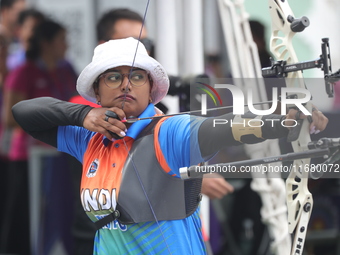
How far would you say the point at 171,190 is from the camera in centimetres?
257

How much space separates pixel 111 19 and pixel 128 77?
1.32 m

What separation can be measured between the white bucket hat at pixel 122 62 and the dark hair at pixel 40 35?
8.89 ft

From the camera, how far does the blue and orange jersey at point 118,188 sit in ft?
8.27

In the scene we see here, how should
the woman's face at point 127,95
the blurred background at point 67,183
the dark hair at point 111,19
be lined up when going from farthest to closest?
the blurred background at point 67,183 < the dark hair at point 111,19 < the woman's face at point 127,95

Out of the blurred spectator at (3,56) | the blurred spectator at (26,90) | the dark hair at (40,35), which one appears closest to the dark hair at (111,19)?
the blurred spectator at (26,90)

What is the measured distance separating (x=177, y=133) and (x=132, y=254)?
43 centimetres

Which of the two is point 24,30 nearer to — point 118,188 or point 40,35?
point 40,35

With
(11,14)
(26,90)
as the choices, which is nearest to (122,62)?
(26,90)

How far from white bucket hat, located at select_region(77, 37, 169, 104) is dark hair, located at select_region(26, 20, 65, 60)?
2.71m

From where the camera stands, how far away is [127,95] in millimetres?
2623

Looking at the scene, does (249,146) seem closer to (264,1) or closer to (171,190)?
(171,190)

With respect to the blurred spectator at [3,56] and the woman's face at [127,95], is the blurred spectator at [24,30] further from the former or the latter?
the woman's face at [127,95]

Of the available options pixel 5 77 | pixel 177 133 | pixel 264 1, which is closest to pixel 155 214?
pixel 177 133

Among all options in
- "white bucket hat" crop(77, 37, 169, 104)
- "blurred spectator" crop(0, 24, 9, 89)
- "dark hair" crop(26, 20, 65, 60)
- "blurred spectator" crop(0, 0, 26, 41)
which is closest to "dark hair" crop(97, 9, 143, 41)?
"white bucket hat" crop(77, 37, 169, 104)
